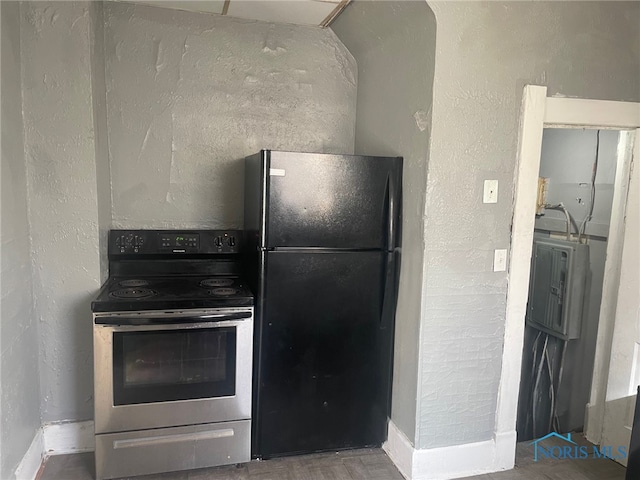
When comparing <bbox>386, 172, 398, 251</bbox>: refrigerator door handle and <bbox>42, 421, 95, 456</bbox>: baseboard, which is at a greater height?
<bbox>386, 172, 398, 251</bbox>: refrigerator door handle

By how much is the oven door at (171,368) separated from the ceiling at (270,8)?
5.28 ft

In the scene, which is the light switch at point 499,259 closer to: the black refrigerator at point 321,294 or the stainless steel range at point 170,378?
the black refrigerator at point 321,294

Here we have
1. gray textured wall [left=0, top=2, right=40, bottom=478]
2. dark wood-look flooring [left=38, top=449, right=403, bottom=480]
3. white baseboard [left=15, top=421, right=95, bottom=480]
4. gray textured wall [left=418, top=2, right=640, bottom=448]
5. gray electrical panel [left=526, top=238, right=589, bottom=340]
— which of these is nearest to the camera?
gray textured wall [left=0, top=2, right=40, bottom=478]

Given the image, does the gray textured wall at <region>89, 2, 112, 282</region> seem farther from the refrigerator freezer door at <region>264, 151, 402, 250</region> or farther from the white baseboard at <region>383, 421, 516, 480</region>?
the white baseboard at <region>383, 421, 516, 480</region>

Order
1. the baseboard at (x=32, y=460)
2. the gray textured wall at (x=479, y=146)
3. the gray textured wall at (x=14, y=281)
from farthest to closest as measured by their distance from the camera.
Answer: the gray textured wall at (x=479, y=146) < the baseboard at (x=32, y=460) < the gray textured wall at (x=14, y=281)

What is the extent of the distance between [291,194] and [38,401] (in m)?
1.64

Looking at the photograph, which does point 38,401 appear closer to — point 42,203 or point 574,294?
point 42,203

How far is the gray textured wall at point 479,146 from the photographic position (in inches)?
86.8

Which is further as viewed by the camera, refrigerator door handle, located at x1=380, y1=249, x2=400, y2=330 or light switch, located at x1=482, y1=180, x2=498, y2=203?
refrigerator door handle, located at x1=380, y1=249, x2=400, y2=330

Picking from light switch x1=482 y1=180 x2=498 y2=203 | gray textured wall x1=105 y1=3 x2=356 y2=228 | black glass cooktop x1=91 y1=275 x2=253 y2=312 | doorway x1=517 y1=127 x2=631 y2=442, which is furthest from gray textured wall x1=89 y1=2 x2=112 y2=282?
doorway x1=517 y1=127 x2=631 y2=442

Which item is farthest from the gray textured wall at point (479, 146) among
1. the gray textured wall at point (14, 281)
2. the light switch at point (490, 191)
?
the gray textured wall at point (14, 281)

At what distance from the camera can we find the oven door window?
2.19 m

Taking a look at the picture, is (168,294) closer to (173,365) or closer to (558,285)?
(173,365)

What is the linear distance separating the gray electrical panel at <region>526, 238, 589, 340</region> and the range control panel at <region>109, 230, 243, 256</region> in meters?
1.98
